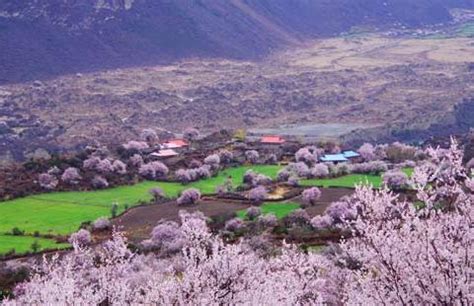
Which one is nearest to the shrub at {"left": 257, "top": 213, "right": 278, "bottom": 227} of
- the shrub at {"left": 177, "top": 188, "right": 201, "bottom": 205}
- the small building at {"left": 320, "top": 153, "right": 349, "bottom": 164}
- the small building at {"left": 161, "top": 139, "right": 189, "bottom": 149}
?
the shrub at {"left": 177, "top": 188, "right": 201, "bottom": 205}

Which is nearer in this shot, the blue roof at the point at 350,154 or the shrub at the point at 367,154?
the shrub at the point at 367,154

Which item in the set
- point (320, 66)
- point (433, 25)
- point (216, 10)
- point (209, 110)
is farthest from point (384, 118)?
point (433, 25)

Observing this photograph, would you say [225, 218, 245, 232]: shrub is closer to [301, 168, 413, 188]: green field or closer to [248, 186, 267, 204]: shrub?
[248, 186, 267, 204]: shrub

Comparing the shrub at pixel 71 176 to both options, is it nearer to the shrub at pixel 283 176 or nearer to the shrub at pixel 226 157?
the shrub at pixel 226 157

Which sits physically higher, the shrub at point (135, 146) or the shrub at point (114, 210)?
the shrub at point (135, 146)

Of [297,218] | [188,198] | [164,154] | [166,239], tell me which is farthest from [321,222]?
[164,154]

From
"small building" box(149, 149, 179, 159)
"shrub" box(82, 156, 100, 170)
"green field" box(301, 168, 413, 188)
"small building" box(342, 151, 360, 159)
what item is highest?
"shrub" box(82, 156, 100, 170)

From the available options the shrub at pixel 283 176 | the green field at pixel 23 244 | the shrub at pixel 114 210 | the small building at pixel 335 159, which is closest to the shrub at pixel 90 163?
the shrub at pixel 114 210

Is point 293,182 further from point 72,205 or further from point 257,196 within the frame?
point 72,205
